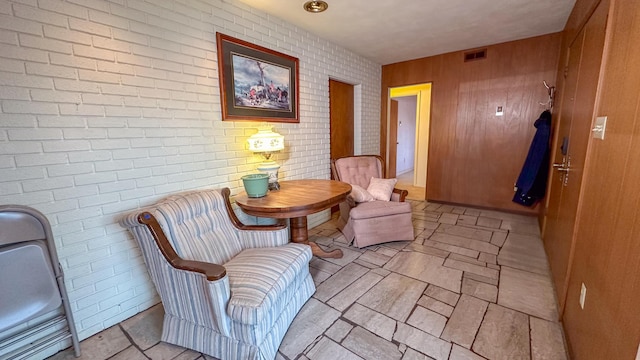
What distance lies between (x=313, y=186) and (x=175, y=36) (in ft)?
5.36

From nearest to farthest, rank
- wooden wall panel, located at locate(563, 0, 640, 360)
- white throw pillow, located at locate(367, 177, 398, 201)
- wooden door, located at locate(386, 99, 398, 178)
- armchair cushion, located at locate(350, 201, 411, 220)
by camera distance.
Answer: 1. wooden wall panel, located at locate(563, 0, 640, 360)
2. armchair cushion, located at locate(350, 201, 411, 220)
3. white throw pillow, located at locate(367, 177, 398, 201)
4. wooden door, located at locate(386, 99, 398, 178)

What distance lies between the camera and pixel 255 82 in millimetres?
2521

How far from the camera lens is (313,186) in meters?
2.52

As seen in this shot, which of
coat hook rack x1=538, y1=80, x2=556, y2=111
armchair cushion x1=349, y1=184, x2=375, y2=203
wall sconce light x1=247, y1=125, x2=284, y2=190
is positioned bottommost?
armchair cushion x1=349, y1=184, x2=375, y2=203

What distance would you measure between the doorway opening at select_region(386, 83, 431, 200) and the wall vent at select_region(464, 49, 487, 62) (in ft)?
2.78

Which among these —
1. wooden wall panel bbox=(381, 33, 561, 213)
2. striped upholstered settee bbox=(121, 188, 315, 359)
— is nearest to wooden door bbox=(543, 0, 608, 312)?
wooden wall panel bbox=(381, 33, 561, 213)

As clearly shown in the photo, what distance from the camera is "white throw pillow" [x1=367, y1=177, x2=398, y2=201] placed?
10.0 ft

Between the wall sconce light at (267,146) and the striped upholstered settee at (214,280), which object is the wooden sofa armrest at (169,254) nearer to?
the striped upholstered settee at (214,280)

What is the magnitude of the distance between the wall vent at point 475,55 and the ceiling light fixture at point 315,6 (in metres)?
2.57

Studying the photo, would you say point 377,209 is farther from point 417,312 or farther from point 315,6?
point 315,6

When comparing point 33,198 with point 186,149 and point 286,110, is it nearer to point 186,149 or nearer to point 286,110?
point 186,149

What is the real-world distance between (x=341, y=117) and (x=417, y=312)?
9.21 feet

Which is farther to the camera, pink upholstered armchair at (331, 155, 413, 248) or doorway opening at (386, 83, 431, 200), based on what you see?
doorway opening at (386, 83, 431, 200)

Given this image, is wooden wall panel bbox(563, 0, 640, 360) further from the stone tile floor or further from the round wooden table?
the round wooden table
